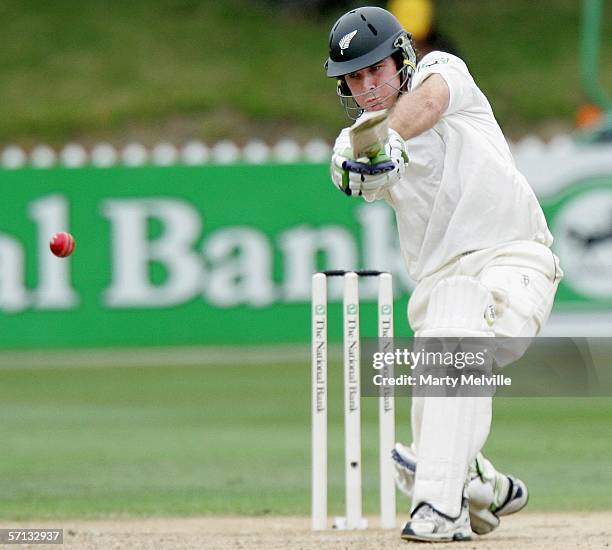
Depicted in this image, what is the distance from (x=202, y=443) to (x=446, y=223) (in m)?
4.41

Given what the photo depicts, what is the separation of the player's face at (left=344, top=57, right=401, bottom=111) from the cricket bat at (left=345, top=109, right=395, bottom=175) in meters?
0.48

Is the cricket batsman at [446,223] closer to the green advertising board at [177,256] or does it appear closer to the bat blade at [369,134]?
the bat blade at [369,134]

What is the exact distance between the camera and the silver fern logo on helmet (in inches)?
207

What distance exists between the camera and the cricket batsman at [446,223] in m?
4.92

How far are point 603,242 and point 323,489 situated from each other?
28.3 ft

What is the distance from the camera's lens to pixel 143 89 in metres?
22.8

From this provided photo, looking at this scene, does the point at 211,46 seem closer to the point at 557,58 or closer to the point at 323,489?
the point at 557,58

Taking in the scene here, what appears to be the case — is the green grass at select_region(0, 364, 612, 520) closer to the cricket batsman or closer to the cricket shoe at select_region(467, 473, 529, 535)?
the cricket shoe at select_region(467, 473, 529, 535)

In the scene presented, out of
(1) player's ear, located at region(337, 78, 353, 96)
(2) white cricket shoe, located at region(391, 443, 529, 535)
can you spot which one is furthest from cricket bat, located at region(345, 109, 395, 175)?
(2) white cricket shoe, located at region(391, 443, 529, 535)

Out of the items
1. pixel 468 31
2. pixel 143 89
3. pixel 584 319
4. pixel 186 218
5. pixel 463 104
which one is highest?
pixel 468 31

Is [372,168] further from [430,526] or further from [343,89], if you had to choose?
[430,526]

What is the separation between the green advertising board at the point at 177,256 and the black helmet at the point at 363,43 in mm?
8537

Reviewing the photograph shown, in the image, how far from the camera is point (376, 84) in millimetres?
5293

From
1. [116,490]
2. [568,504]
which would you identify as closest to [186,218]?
[116,490]
